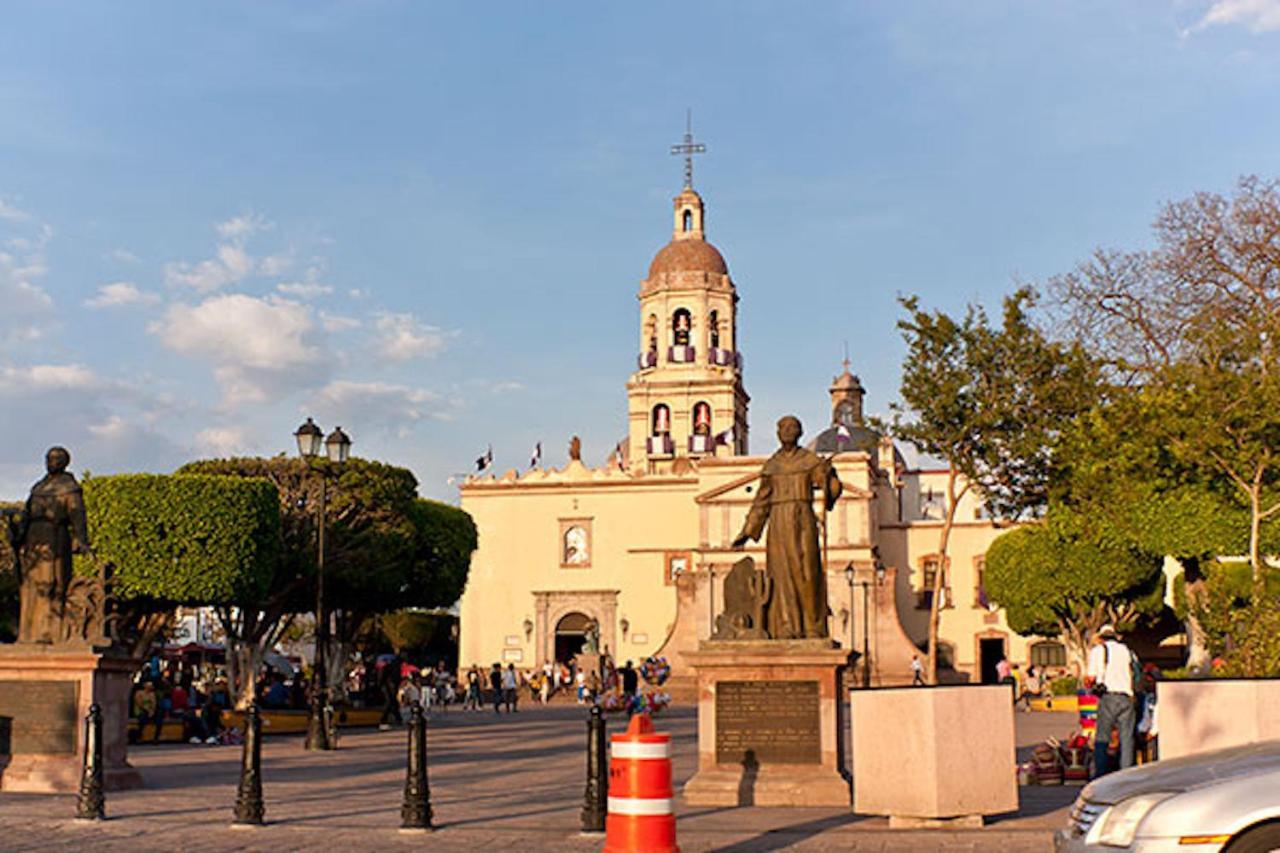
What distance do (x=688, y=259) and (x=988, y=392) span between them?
4417cm

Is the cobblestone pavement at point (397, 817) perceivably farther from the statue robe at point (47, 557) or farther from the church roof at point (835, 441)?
the church roof at point (835, 441)

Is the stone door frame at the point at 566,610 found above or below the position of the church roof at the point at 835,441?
below

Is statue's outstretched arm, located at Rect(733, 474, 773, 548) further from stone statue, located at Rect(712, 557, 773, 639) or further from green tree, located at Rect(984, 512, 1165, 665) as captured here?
green tree, located at Rect(984, 512, 1165, 665)

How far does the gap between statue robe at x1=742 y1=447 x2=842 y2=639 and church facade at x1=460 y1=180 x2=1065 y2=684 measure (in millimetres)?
44014

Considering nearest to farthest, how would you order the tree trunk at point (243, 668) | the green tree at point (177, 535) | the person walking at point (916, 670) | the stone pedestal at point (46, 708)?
1. the stone pedestal at point (46, 708)
2. the green tree at point (177, 535)
3. the tree trunk at point (243, 668)
4. the person walking at point (916, 670)

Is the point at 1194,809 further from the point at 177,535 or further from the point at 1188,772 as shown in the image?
the point at 177,535

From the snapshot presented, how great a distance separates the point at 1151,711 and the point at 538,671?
51.1 m

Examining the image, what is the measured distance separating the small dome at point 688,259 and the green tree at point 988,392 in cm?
4284

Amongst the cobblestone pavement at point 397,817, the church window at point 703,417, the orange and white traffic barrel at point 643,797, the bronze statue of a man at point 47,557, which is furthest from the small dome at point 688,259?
the orange and white traffic barrel at point 643,797

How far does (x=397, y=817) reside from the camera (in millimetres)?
12453

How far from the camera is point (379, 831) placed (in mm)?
11367

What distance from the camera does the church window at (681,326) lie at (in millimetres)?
74062

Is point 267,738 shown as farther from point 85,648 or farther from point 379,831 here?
point 379,831

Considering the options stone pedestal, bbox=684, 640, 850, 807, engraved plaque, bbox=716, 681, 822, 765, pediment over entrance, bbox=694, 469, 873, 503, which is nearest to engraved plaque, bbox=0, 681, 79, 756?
stone pedestal, bbox=684, 640, 850, 807
